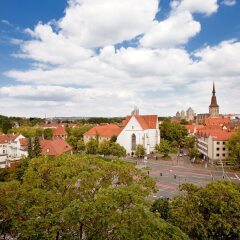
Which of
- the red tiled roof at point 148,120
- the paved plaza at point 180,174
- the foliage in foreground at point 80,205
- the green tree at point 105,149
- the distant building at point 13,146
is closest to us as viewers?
the foliage in foreground at point 80,205

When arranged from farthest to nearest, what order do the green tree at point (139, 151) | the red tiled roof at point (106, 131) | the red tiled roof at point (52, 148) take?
the red tiled roof at point (106, 131)
the green tree at point (139, 151)
the red tiled roof at point (52, 148)

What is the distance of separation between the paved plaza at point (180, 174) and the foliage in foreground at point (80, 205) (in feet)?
65.2

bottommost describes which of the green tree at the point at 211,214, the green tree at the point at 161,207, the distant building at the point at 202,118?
the green tree at the point at 161,207

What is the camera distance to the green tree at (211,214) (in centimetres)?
1631

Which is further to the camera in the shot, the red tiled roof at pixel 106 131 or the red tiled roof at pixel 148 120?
the red tiled roof at pixel 106 131

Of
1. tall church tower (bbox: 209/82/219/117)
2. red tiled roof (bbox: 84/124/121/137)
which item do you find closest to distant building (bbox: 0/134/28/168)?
red tiled roof (bbox: 84/124/121/137)

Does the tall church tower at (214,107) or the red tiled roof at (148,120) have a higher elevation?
the tall church tower at (214,107)

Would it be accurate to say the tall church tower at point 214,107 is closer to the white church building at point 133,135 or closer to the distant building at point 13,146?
the white church building at point 133,135

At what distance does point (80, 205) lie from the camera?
13.6 meters

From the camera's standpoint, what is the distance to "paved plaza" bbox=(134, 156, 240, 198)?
1712 inches

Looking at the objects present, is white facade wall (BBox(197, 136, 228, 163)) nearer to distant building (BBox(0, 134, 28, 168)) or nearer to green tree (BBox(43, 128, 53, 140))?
distant building (BBox(0, 134, 28, 168))

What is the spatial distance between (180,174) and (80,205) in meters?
42.0

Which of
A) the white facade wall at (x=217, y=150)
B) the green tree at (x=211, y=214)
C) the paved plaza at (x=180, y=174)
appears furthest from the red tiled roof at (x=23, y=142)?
the green tree at (x=211, y=214)

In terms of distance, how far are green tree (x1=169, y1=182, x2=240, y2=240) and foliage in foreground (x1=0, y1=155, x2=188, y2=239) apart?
8.50 feet
